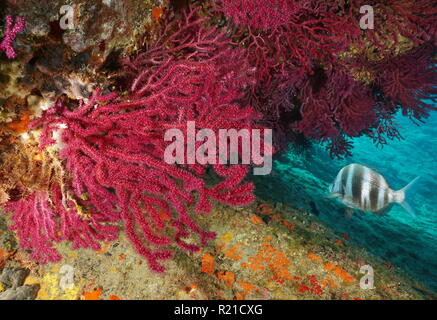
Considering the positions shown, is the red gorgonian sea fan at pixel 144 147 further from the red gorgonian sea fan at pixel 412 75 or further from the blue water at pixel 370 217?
the red gorgonian sea fan at pixel 412 75

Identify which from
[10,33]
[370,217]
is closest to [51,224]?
[10,33]

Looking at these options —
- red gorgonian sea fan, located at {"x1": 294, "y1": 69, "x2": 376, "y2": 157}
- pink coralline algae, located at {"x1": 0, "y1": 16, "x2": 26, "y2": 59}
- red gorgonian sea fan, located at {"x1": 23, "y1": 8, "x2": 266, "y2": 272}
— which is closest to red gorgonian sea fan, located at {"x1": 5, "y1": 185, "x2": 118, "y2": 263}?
red gorgonian sea fan, located at {"x1": 23, "y1": 8, "x2": 266, "y2": 272}

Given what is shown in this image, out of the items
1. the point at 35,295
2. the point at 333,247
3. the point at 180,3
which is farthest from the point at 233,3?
the point at 35,295

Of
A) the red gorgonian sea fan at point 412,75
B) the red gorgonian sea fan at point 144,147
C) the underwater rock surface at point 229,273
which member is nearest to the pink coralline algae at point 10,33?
the red gorgonian sea fan at point 144,147

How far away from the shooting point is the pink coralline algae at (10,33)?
1.51m

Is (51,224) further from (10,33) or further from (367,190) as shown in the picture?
(367,190)

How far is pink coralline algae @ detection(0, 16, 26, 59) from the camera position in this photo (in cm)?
151

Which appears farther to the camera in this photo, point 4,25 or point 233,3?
point 233,3

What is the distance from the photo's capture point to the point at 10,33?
1.52m

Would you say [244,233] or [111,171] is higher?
[111,171]

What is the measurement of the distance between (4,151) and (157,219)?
1.36m

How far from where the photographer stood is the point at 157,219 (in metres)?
1.96

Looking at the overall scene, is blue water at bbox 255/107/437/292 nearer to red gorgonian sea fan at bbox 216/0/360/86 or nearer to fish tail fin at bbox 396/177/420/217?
fish tail fin at bbox 396/177/420/217

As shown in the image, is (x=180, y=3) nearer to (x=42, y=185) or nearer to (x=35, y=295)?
(x=42, y=185)
